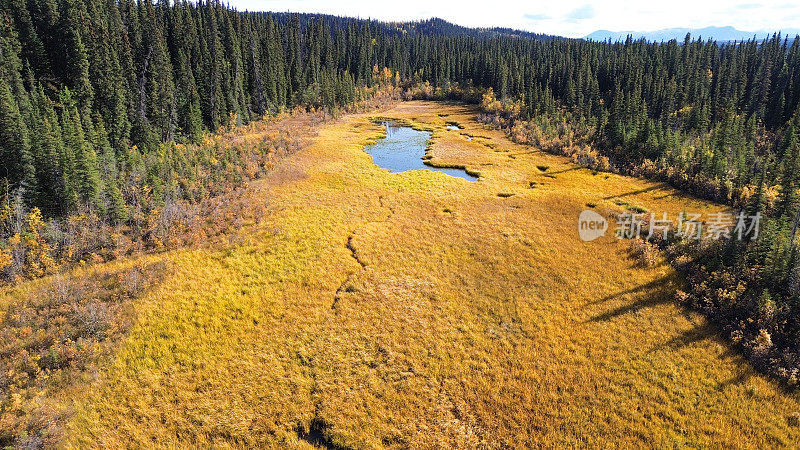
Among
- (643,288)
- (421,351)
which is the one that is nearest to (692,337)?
(643,288)

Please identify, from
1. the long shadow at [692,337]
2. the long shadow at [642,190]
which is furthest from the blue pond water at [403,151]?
the long shadow at [692,337]

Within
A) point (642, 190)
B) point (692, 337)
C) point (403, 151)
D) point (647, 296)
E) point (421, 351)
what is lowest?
point (421, 351)

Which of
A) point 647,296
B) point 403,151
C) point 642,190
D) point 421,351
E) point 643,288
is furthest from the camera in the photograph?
point 403,151

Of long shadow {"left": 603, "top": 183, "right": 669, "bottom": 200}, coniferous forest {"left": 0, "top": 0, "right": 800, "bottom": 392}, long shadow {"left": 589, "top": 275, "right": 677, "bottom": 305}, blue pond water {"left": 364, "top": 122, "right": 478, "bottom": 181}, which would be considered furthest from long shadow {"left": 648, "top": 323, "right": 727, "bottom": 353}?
blue pond water {"left": 364, "top": 122, "right": 478, "bottom": 181}

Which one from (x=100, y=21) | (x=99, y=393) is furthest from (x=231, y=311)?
(x=100, y=21)

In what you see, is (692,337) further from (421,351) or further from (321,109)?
(321,109)

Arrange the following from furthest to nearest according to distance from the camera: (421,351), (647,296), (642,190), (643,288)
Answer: (642,190) → (643,288) → (647,296) → (421,351)
